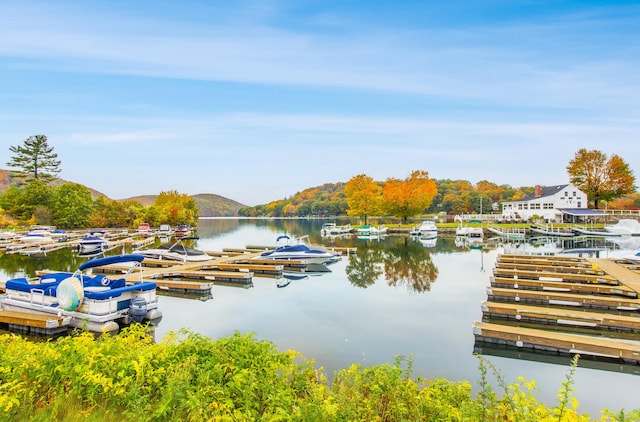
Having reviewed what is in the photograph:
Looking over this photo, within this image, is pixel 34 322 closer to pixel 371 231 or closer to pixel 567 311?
pixel 567 311

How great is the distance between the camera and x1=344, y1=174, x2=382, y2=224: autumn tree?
6869 cm

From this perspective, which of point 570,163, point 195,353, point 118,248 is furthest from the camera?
point 570,163

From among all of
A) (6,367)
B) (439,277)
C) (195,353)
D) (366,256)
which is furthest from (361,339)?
(366,256)

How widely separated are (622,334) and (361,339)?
830 cm

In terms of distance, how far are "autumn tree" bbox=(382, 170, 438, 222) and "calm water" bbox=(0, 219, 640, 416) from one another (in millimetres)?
41102

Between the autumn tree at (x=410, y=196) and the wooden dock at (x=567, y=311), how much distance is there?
42.4m

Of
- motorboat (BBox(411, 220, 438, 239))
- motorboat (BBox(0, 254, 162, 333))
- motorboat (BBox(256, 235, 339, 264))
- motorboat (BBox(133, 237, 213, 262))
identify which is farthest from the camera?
motorboat (BBox(411, 220, 438, 239))

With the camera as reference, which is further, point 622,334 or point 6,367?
point 622,334

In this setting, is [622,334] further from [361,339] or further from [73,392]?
[73,392]

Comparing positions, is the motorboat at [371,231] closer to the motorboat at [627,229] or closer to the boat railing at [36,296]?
the motorboat at [627,229]

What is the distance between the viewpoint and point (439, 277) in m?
22.6

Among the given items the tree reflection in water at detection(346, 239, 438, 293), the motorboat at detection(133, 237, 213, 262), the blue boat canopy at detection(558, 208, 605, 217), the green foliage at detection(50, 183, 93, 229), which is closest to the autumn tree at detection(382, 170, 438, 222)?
the blue boat canopy at detection(558, 208, 605, 217)

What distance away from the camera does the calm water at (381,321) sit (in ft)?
29.9

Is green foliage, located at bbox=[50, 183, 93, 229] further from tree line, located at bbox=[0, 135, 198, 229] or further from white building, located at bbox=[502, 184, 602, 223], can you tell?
white building, located at bbox=[502, 184, 602, 223]
